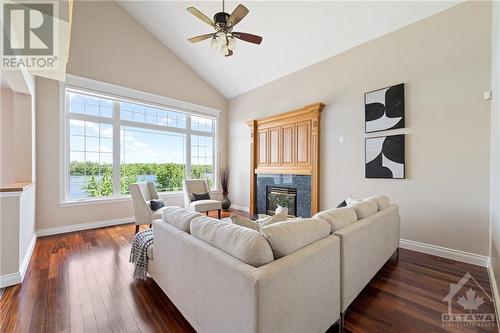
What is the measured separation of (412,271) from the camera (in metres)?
2.57

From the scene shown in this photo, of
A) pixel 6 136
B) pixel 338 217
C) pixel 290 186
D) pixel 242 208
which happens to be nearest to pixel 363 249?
pixel 338 217

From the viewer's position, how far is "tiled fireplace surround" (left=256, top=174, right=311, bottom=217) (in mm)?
4527

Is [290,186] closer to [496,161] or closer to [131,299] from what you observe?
[496,161]

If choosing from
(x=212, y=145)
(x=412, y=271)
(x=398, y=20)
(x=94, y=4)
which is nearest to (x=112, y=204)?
(x=212, y=145)

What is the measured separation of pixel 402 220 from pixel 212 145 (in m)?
4.98

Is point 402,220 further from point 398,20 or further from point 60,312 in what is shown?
point 60,312

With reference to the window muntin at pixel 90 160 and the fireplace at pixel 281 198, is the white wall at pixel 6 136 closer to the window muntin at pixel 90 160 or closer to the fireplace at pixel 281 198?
the window muntin at pixel 90 160

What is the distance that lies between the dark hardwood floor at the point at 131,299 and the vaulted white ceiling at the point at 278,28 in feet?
11.5

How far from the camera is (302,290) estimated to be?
1265 mm

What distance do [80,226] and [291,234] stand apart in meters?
4.59

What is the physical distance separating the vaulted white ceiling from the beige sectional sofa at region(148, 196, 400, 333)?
3.15 m

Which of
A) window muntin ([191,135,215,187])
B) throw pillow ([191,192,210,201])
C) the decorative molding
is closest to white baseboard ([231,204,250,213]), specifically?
window muntin ([191,135,215,187])

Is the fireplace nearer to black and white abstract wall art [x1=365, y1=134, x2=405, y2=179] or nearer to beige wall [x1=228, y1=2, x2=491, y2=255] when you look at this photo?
beige wall [x1=228, y1=2, x2=491, y2=255]

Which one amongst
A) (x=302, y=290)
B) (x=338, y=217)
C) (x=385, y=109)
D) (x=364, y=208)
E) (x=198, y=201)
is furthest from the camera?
(x=198, y=201)
